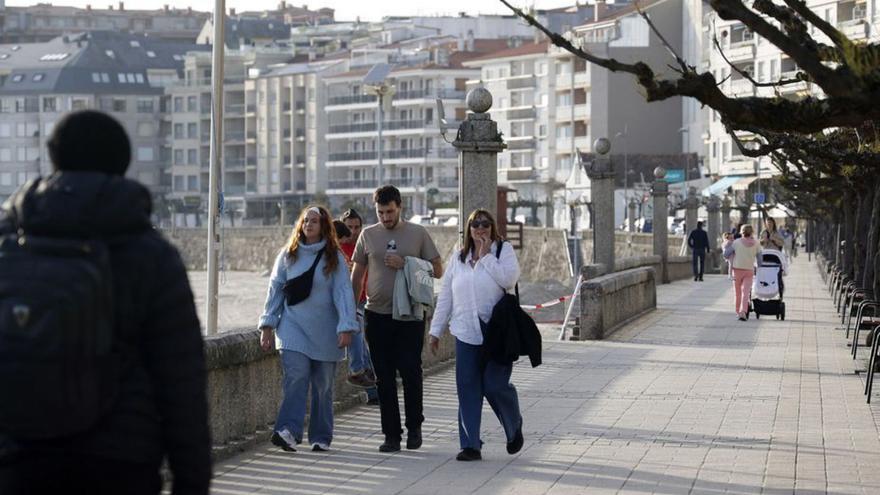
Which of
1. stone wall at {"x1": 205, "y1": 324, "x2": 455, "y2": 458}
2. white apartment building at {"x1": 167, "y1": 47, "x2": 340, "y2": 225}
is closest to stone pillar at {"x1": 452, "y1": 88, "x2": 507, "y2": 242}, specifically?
stone wall at {"x1": 205, "y1": 324, "x2": 455, "y2": 458}

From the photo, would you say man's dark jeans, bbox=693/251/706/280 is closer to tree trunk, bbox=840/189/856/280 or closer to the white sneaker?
tree trunk, bbox=840/189/856/280

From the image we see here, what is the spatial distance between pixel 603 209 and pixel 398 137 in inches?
5130

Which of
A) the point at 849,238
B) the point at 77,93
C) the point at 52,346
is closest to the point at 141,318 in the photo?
the point at 52,346

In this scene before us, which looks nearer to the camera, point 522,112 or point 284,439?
point 284,439

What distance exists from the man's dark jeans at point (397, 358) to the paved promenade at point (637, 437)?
309mm

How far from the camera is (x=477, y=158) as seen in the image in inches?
818

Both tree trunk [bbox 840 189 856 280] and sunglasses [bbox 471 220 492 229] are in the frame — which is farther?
tree trunk [bbox 840 189 856 280]

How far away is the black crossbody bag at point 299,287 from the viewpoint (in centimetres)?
1195

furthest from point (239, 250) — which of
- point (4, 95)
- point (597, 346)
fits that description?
point (597, 346)

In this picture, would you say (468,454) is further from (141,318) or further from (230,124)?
(230,124)

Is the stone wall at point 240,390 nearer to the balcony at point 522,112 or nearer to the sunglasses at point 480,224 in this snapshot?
the sunglasses at point 480,224

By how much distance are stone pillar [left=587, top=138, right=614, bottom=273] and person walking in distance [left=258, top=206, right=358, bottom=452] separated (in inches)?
823

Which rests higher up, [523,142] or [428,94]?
[428,94]

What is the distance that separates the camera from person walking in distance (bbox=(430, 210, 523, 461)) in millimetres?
11883
